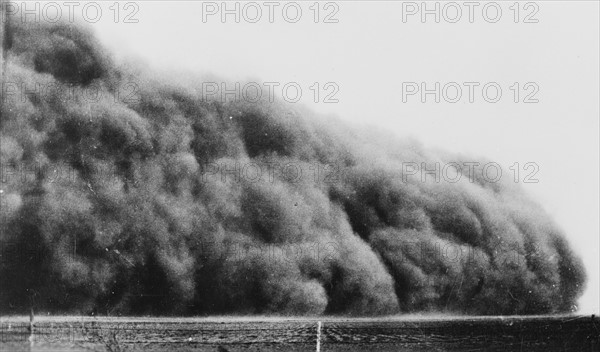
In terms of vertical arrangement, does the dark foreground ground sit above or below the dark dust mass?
below

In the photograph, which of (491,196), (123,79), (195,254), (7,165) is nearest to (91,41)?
(123,79)

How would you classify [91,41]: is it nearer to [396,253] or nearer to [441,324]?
[396,253]

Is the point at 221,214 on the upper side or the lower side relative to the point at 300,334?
upper

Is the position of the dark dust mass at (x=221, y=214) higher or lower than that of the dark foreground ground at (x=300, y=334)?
higher

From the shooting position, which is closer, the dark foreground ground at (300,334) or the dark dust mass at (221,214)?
the dark foreground ground at (300,334)
